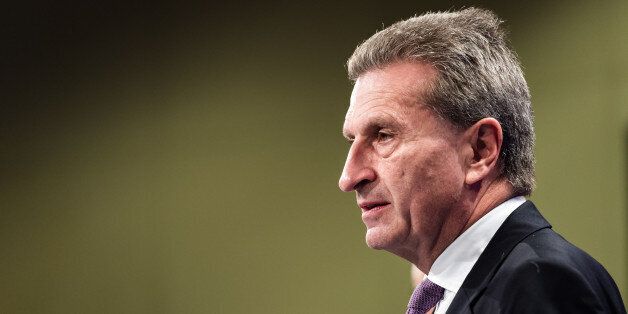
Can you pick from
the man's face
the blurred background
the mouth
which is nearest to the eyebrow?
the man's face

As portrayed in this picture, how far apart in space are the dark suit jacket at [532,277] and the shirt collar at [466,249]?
1.1 inches

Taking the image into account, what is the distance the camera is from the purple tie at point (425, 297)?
1512 mm

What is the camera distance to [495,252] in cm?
138

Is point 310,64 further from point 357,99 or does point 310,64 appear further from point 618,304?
point 618,304

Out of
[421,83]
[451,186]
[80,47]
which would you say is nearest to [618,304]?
[451,186]

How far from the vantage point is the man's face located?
1.46 meters

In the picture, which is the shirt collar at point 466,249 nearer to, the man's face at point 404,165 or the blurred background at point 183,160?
the man's face at point 404,165

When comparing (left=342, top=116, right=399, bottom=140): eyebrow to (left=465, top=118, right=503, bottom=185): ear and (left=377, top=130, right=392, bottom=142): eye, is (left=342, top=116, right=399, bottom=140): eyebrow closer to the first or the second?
(left=377, top=130, right=392, bottom=142): eye

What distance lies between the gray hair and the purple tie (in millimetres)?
243

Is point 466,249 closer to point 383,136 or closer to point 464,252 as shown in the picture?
point 464,252

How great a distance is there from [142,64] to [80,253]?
1.00 meters

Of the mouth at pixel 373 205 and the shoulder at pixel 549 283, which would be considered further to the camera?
the mouth at pixel 373 205

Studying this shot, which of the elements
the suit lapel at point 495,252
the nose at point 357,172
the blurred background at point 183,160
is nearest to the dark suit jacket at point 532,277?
the suit lapel at point 495,252

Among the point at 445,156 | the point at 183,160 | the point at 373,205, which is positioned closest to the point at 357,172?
the point at 373,205
